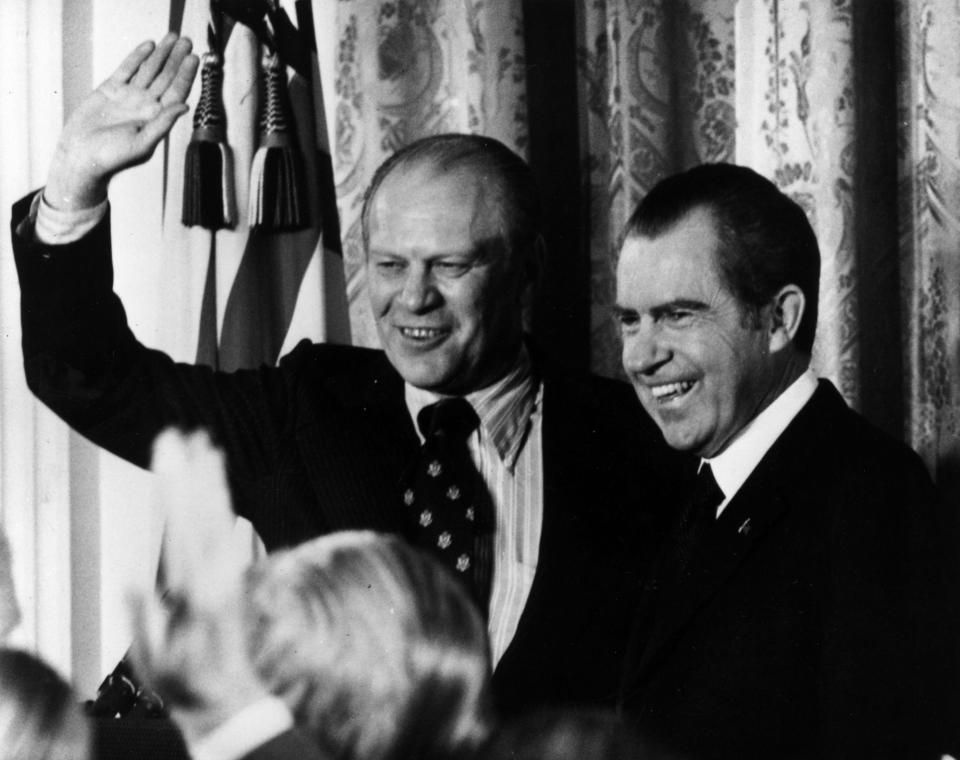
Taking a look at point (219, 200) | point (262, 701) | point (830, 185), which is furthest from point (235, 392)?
point (830, 185)

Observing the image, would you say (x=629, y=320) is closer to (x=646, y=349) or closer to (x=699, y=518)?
(x=646, y=349)

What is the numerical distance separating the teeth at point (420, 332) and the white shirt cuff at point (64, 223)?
388 mm

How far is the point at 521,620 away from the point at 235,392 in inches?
19.0

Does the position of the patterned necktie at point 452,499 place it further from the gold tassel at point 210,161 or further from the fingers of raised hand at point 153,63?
the fingers of raised hand at point 153,63

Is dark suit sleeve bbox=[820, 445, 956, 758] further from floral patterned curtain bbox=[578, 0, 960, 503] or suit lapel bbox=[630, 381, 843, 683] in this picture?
floral patterned curtain bbox=[578, 0, 960, 503]

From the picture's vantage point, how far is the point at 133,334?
58.7 inches

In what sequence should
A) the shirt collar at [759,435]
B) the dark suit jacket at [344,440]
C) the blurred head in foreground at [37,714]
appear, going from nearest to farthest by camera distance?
1. the shirt collar at [759,435]
2. the dark suit jacket at [344,440]
3. the blurred head in foreground at [37,714]

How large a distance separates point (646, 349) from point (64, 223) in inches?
27.8

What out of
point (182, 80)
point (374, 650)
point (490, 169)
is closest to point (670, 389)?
point (490, 169)

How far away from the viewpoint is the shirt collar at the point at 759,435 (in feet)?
4.17

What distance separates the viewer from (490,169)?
4.82 feet

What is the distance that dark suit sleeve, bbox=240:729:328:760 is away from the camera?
1407 mm

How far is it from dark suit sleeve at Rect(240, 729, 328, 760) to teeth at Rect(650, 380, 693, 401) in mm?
583

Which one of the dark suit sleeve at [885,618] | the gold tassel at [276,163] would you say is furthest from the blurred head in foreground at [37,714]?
the dark suit sleeve at [885,618]
